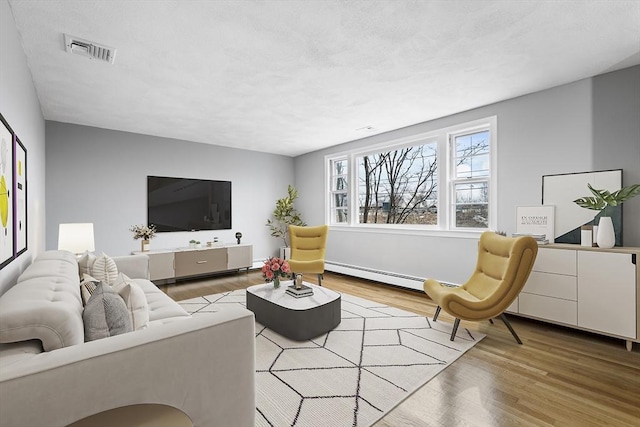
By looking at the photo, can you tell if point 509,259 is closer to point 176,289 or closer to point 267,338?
point 267,338

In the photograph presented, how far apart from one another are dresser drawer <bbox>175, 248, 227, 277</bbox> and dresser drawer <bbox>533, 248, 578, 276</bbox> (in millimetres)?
4566

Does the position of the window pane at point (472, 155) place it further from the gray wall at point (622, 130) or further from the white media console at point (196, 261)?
the white media console at point (196, 261)

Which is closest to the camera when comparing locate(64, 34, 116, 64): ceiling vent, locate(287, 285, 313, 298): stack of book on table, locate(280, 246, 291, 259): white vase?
locate(64, 34, 116, 64): ceiling vent

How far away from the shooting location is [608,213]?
2.89 m

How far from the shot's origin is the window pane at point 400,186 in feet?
15.1

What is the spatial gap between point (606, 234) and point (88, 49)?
463 centimetres

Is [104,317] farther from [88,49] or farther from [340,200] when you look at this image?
[340,200]

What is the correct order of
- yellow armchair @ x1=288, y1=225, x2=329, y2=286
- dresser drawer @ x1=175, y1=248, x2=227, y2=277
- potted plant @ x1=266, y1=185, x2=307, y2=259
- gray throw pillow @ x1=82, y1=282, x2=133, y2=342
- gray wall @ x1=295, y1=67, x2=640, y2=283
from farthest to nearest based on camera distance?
potted plant @ x1=266, y1=185, x2=307, y2=259
dresser drawer @ x1=175, y1=248, x2=227, y2=277
yellow armchair @ x1=288, y1=225, x2=329, y2=286
gray wall @ x1=295, y1=67, x2=640, y2=283
gray throw pillow @ x1=82, y1=282, x2=133, y2=342

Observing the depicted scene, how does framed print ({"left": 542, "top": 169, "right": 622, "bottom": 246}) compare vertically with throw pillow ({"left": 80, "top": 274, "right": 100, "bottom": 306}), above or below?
above

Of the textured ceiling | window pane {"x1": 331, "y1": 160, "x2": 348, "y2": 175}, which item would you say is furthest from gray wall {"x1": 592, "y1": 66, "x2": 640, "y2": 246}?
window pane {"x1": 331, "y1": 160, "x2": 348, "y2": 175}

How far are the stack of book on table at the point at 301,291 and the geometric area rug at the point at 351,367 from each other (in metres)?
0.42

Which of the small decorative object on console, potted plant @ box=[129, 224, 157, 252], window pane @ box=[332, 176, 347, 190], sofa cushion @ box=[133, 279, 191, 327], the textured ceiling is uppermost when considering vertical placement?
the textured ceiling

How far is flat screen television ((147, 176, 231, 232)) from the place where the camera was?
16.8 feet

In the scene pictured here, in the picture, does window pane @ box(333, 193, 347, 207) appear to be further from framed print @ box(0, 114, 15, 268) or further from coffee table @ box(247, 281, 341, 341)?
framed print @ box(0, 114, 15, 268)
